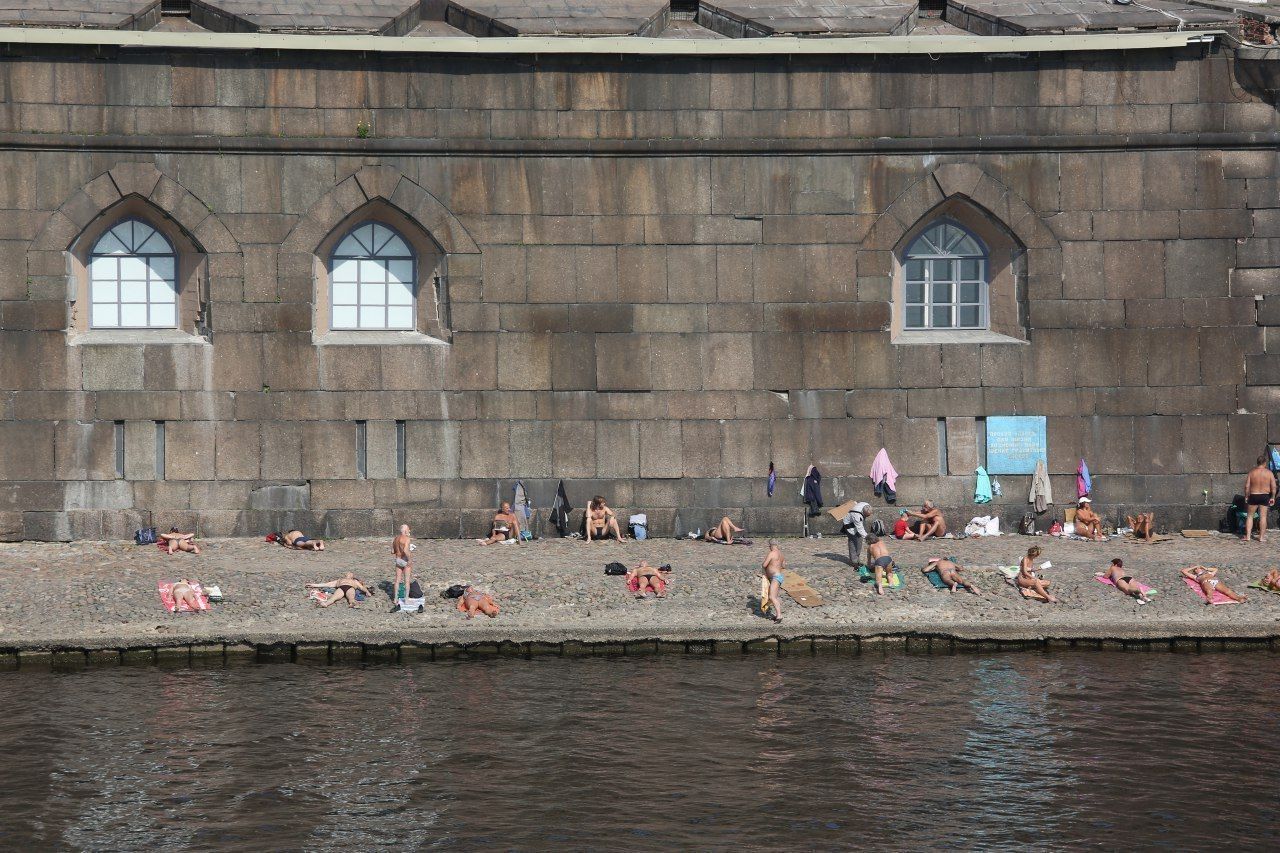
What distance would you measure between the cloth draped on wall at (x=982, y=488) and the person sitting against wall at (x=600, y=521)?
580 centimetres

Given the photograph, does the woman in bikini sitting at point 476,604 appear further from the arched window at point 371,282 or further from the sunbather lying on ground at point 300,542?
the arched window at point 371,282

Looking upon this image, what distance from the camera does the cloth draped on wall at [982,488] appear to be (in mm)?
24766

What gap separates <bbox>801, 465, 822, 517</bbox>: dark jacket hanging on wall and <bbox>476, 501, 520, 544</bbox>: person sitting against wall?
4.65m

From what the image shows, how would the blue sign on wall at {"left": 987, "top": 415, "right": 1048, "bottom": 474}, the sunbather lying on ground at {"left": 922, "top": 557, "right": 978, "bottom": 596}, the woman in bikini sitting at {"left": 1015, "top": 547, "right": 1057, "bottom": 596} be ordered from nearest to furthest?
the woman in bikini sitting at {"left": 1015, "top": 547, "right": 1057, "bottom": 596} → the sunbather lying on ground at {"left": 922, "top": 557, "right": 978, "bottom": 596} → the blue sign on wall at {"left": 987, "top": 415, "right": 1048, "bottom": 474}

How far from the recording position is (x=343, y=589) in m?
20.8

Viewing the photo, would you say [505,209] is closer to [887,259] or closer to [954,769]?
[887,259]

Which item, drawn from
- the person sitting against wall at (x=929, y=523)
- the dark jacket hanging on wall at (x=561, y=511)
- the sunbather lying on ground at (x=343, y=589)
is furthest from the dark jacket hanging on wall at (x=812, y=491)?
the sunbather lying on ground at (x=343, y=589)

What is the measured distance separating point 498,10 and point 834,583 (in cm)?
1114

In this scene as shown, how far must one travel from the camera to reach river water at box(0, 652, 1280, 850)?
13852 mm

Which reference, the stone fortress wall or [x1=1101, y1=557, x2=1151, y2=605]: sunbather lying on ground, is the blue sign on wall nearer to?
the stone fortress wall

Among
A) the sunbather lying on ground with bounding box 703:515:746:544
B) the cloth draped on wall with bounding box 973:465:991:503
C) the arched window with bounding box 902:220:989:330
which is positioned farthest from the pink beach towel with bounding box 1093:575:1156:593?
the sunbather lying on ground with bounding box 703:515:746:544

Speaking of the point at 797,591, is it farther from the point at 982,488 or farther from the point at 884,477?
the point at 982,488

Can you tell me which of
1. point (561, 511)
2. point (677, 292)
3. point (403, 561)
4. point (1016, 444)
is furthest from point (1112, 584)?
point (403, 561)

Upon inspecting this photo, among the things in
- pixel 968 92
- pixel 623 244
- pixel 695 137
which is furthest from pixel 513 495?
pixel 968 92
